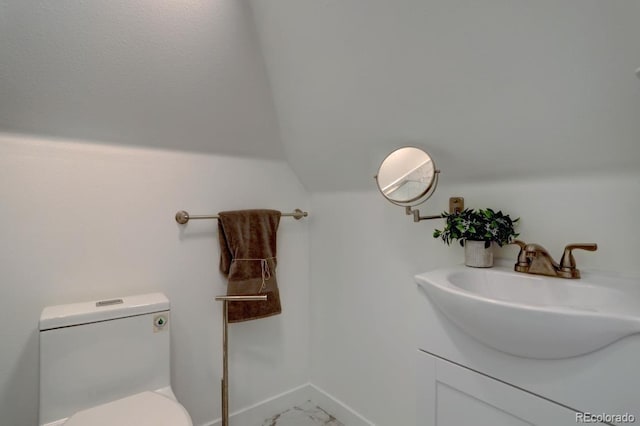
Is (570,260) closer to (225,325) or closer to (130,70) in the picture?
(225,325)

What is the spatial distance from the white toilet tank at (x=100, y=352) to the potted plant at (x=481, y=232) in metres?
1.19

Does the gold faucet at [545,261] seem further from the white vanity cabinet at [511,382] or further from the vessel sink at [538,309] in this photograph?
the white vanity cabinet at [511,382]

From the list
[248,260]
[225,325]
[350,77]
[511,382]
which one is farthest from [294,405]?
[350,77]

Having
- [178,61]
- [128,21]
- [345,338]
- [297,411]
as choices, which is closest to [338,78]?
[178,61]

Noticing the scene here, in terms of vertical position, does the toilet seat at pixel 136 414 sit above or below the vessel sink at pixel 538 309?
below

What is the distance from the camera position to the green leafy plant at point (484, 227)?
3.51 ft

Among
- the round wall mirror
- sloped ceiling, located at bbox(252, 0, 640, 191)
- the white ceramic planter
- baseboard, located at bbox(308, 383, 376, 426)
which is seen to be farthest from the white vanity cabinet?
baseboard, located at bbox(308, 383, 376, 426)

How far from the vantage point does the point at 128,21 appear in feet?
3.70

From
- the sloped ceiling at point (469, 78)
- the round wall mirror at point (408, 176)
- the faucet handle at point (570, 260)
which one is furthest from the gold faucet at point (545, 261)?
the round wall mirror at point (408, 176)

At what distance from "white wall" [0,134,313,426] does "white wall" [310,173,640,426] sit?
0.75 feet

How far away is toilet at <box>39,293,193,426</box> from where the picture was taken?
42.4 inches

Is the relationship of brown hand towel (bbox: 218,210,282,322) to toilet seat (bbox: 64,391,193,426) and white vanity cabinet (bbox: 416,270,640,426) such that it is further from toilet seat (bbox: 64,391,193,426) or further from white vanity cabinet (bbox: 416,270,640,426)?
white vanity cabinet (bbox: 416,270,640,426)

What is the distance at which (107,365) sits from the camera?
3.87ft

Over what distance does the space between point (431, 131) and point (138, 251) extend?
135 centimetres
